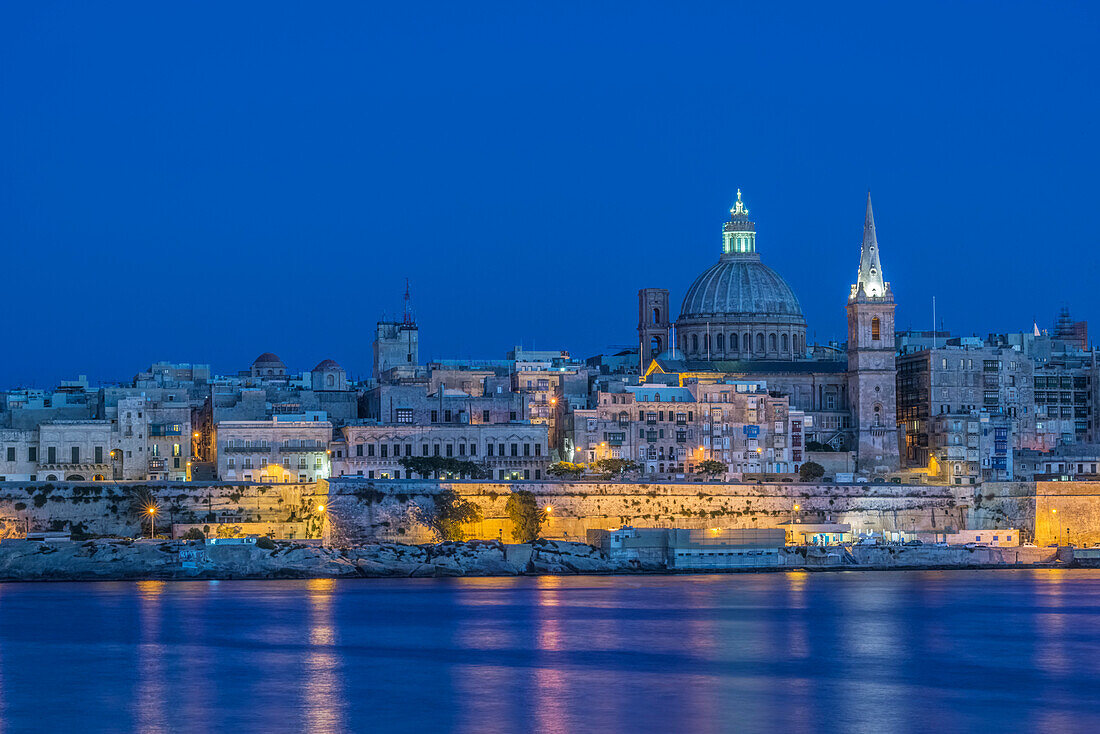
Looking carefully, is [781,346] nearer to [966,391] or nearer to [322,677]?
[966,391]

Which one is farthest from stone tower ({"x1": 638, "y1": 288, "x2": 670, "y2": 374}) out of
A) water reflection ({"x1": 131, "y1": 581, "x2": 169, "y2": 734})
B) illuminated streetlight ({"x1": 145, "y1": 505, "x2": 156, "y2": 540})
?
water reflection ({"x1": 131, "y1": 581, "x2": 169, "y2": 734})

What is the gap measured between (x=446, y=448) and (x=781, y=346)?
1974 cm

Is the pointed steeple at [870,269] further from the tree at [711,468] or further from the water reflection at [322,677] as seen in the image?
the water reflection at [322,677]

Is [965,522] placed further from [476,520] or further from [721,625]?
[721,625]

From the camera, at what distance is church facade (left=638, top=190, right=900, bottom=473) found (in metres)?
69.8

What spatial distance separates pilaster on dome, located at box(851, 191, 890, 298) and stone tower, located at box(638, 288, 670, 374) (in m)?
10.2

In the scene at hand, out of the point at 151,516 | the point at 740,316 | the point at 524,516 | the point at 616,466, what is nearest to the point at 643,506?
the point at 616,466

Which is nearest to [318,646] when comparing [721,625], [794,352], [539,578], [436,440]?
[721,625]

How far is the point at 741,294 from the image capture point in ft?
255

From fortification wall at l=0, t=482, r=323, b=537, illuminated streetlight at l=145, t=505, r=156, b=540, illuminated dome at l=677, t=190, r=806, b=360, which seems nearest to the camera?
illuminated streetlight at l=145, t=505, r=156, b=540

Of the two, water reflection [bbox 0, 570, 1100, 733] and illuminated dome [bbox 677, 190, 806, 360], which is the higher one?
illuminated dome [bbox 677, 190, 806, 360]

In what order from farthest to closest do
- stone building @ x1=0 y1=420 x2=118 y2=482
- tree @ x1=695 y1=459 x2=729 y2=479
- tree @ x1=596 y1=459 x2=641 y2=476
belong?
tree @ x1=695 y1=459 x2=729 y2=479 < tree @ x1=596 y1=459 x2=641 y2=476 < stone building @ x1=0 y1=420 x2=118 y2=482

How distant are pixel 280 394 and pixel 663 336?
702 inches

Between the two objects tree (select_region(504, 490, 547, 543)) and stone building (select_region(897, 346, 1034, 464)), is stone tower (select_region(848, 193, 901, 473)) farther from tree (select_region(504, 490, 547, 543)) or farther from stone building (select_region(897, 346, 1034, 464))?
tree (select_region(504, 490, 547, 543))
